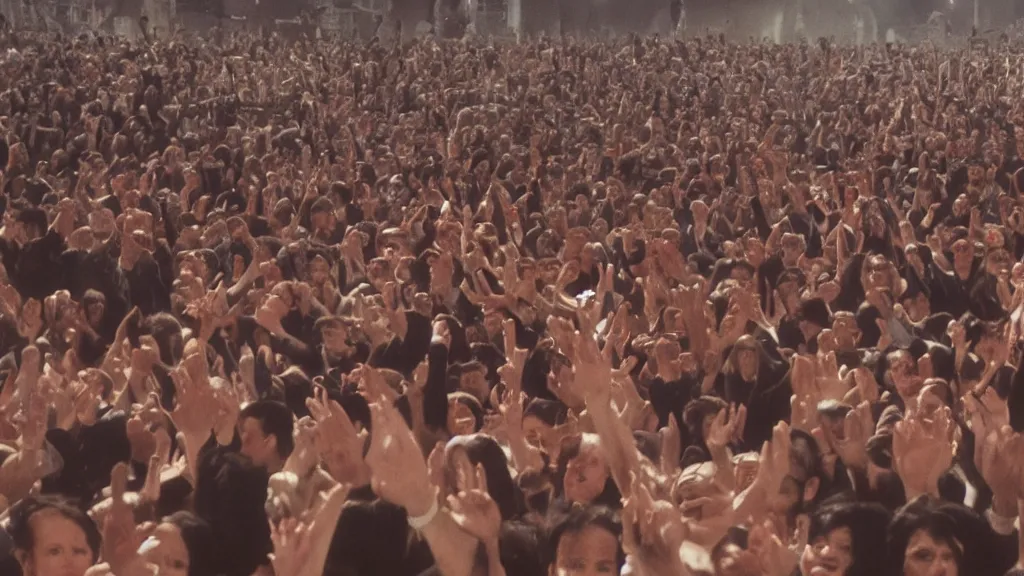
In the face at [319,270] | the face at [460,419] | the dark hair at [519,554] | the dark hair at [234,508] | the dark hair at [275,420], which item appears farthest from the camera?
the face at [319,270]

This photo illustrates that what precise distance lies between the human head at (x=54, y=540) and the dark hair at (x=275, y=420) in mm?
1057

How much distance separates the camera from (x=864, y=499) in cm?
512

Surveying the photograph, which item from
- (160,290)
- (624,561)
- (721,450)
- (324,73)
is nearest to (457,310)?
(160,290)

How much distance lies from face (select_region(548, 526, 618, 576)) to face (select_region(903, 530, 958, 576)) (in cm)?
81

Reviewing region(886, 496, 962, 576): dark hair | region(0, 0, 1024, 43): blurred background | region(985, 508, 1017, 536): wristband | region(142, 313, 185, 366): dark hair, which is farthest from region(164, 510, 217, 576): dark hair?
region(0, 0, 1024, 43): blurred background

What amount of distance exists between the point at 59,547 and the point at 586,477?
1577mm

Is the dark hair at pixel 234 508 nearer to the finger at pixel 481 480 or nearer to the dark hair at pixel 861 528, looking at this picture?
→ the finger at pixel 481 480

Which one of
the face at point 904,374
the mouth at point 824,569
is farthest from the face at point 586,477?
the face at point 904,374

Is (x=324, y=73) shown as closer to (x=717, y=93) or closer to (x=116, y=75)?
(x=116, y=75)

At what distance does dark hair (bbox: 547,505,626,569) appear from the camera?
14.7 ft

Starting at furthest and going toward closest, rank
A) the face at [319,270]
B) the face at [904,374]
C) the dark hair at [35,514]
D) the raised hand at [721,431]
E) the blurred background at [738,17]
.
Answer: the blurred background at [738,17]
the face at [319,270]
the face at [904,374]
the raised hand at [721,431]
the dark hair at [35,514]

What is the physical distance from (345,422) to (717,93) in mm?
17667

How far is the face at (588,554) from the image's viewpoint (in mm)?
4418

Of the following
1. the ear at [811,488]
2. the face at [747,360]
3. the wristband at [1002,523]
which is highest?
the wristband at [1002,523]
